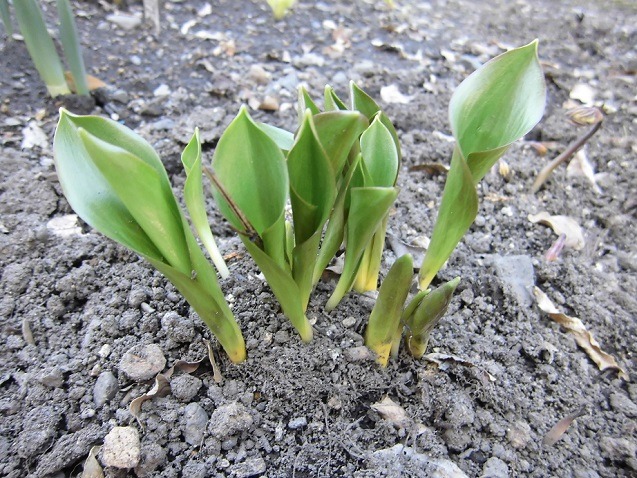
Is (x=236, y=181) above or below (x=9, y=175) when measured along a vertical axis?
above

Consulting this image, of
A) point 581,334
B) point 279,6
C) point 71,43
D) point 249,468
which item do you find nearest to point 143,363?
point 249,468

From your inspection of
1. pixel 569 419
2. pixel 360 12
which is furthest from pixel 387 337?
pixel 360 12

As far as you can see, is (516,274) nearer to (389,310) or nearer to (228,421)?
(389,310)

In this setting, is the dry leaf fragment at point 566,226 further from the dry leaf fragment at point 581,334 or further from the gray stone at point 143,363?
the gray stone at point 143,363

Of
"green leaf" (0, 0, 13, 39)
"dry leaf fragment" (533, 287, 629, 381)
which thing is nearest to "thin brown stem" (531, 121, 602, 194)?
"dry leaf fragment" (533, 287, 629, 381)

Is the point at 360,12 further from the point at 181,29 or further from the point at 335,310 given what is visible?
the point at 335,310

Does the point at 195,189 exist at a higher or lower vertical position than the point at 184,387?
higher
